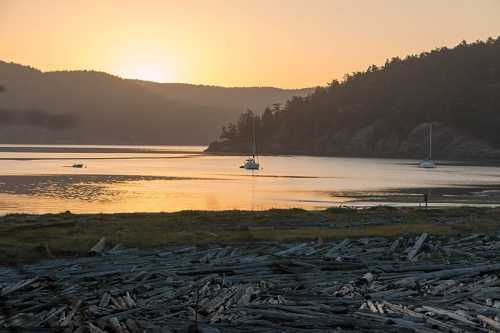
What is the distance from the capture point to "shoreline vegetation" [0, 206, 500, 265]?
99.1ft

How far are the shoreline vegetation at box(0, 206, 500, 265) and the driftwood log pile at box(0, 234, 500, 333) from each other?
2.60 metres

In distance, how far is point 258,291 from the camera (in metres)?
20.6

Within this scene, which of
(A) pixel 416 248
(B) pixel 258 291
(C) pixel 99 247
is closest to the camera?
(B) pixel 258 291

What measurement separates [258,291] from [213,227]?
17834mm

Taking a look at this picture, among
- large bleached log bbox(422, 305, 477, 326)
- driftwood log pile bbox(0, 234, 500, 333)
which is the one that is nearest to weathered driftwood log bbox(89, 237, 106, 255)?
driftwood log pile bbox(0, 234, 500, 333)

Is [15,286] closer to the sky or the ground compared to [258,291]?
closer to the sky

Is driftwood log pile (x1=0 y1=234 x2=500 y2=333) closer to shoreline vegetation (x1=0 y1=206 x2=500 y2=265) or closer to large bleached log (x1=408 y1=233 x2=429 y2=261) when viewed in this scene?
large bleached log (x1=408 y1=233 x2=429 y2=261)

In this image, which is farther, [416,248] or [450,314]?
[416,248]

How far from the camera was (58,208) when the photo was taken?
61.1 m

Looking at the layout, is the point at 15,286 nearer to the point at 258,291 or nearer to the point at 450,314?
the point at 258,291

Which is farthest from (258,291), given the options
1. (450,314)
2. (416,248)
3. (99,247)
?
(99,247)

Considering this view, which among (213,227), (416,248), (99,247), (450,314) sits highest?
(99,247)

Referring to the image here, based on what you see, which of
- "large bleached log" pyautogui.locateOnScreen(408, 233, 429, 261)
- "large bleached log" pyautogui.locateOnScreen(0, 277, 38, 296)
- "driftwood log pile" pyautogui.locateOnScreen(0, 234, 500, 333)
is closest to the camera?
"driftwood log pile" pyautogui.locateOnScreen(0, 234, 500, 333)

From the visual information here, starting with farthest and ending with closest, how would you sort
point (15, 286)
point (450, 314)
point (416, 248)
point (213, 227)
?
point (213, 227), point (416, 248), point (15, 286), point (450, 314)
